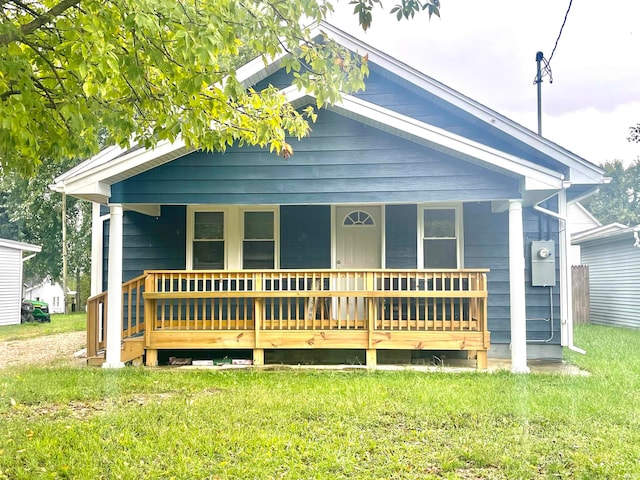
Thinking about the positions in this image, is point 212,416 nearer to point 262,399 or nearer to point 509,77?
point 262,399

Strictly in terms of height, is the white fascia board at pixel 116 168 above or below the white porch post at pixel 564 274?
above

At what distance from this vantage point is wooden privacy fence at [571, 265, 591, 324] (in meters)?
15.5

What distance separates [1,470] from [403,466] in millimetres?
2768

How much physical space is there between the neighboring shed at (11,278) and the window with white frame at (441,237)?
44.5 feet

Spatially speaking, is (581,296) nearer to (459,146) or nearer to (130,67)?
(459,146)

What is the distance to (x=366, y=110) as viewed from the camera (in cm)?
645

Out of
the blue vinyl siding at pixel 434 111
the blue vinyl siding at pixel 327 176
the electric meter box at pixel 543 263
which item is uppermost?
the blue vinyl siding at pixel 434 111

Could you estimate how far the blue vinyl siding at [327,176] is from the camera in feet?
21.4

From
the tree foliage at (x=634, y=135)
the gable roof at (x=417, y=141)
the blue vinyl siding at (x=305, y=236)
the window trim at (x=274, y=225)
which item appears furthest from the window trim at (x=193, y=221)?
the tree foliage at (x=634, y=135)

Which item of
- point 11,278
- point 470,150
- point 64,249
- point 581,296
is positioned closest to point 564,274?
point 470,150

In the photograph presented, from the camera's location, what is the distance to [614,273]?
14484 mm

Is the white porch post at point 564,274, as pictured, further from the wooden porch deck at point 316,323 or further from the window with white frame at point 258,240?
the window with white frame at point 258,240

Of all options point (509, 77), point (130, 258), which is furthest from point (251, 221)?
point (509, 77)

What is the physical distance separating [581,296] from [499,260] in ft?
→ 30.6
